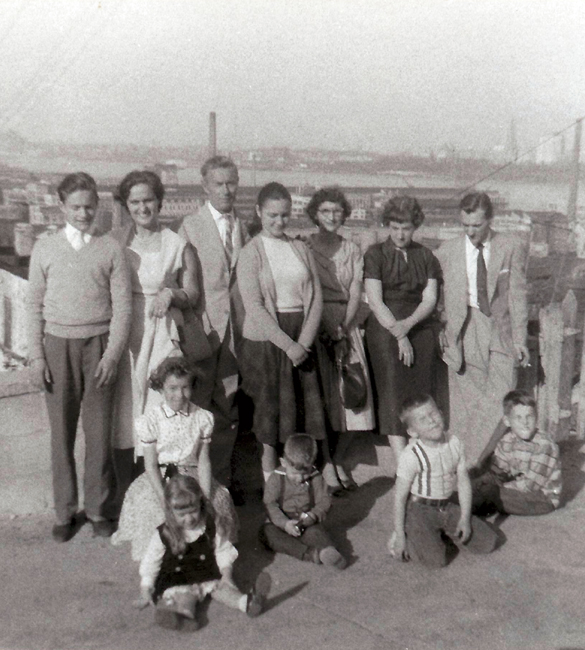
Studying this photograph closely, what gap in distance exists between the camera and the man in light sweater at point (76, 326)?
360 cm

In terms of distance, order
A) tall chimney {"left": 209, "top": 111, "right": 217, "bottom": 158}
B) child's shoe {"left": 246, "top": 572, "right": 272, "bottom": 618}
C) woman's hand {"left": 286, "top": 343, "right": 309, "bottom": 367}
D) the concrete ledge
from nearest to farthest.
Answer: child's shoe {"left": 246, "top": 572, "right": 272, "bottom": 618} → woman's hand {"left": 286, "top": 343, "right": 309, "bottom": 367} → the concrete ledge → tall chimney {"left": 209, "top": 111, "right": 217, "bottom": 158}

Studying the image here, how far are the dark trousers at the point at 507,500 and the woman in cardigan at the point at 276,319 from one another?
1074 mm

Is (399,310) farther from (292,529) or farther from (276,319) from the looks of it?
(292,529)

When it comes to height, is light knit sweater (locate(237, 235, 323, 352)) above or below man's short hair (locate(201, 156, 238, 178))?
below

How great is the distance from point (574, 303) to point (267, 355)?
7.35ft

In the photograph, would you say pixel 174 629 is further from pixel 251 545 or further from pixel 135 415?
pixel 135 415

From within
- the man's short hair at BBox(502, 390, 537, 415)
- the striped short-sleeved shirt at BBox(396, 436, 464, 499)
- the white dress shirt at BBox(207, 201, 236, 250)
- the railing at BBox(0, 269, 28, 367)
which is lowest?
the railing at BBox(0, 269, 28, 367)

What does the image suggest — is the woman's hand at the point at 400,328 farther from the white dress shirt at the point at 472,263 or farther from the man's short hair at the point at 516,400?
the man's short hair at the point at 516,400

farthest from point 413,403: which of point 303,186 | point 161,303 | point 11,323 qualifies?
point 11,323

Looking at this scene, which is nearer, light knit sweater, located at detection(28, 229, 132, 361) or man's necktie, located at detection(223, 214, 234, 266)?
light knit sweater, located at detection(28, 229, 132, 361)

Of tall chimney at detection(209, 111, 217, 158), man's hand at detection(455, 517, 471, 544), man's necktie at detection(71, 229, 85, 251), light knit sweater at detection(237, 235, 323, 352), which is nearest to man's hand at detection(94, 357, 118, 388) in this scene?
man's necktie at detection(71, 229, 85, 251)

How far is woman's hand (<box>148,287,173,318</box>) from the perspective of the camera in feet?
12.3

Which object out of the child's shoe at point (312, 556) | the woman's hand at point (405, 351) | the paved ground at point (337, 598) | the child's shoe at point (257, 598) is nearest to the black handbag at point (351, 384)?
the woman's hand at point (405, 351)

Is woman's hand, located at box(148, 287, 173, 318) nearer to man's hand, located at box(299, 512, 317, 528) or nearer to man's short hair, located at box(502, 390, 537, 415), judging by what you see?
man's hand, located at box(299, 512, 317, 528)
